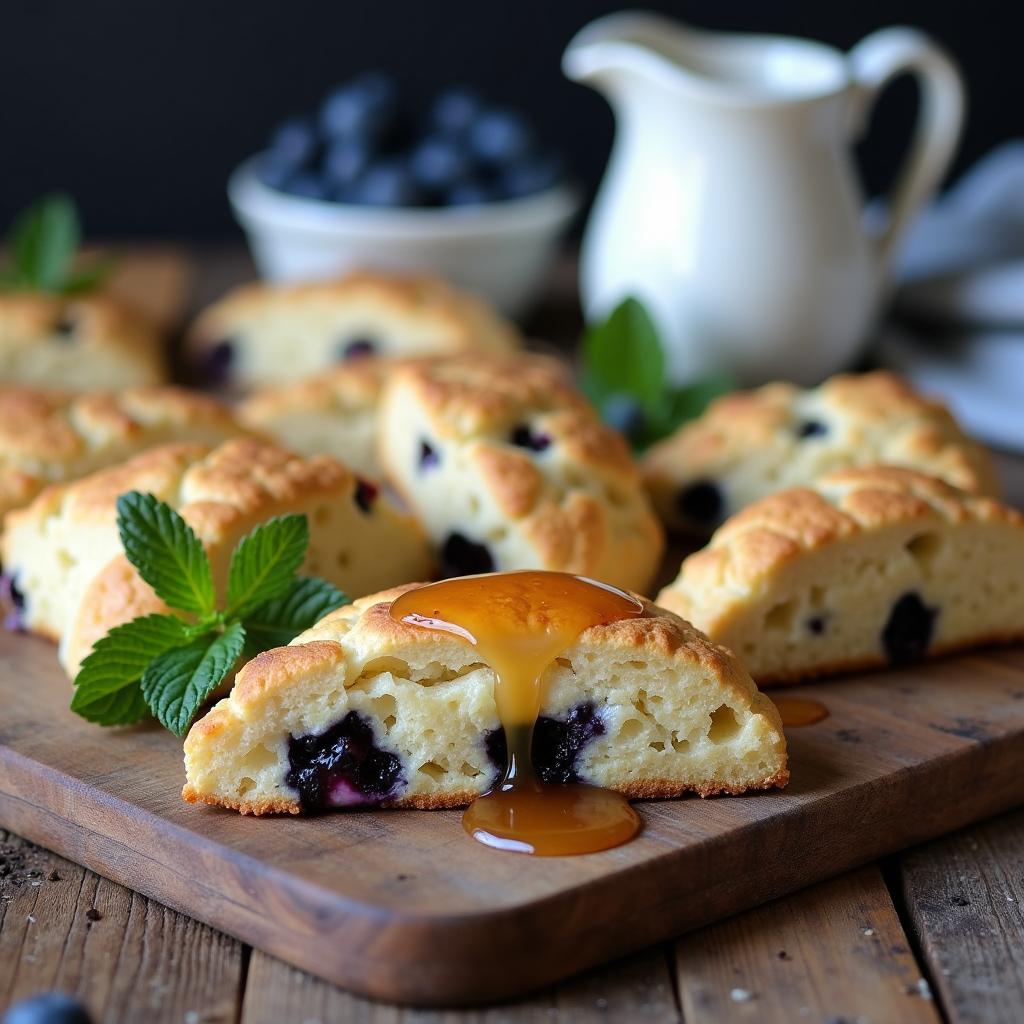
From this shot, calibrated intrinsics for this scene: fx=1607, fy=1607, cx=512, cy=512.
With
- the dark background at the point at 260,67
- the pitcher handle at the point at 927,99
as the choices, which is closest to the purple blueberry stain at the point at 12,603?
the pitcher handle at the point at 927,99

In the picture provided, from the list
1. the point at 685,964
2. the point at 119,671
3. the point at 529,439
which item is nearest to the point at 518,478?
the point at 529,439

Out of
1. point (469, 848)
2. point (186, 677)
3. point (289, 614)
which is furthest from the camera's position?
point (289, 614)

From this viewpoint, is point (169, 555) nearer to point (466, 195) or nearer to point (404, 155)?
point (466, 195)

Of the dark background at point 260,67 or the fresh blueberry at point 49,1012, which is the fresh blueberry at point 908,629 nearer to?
the fresh blueberry at point 49,1012

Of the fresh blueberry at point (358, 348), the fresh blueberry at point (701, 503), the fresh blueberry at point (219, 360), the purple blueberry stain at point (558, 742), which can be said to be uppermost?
the purple blueberry stain at point (558, 742)

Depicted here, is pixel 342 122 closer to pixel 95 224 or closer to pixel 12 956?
pixel 95 224

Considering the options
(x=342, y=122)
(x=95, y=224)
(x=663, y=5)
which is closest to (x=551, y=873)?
(x=342, y=122)
